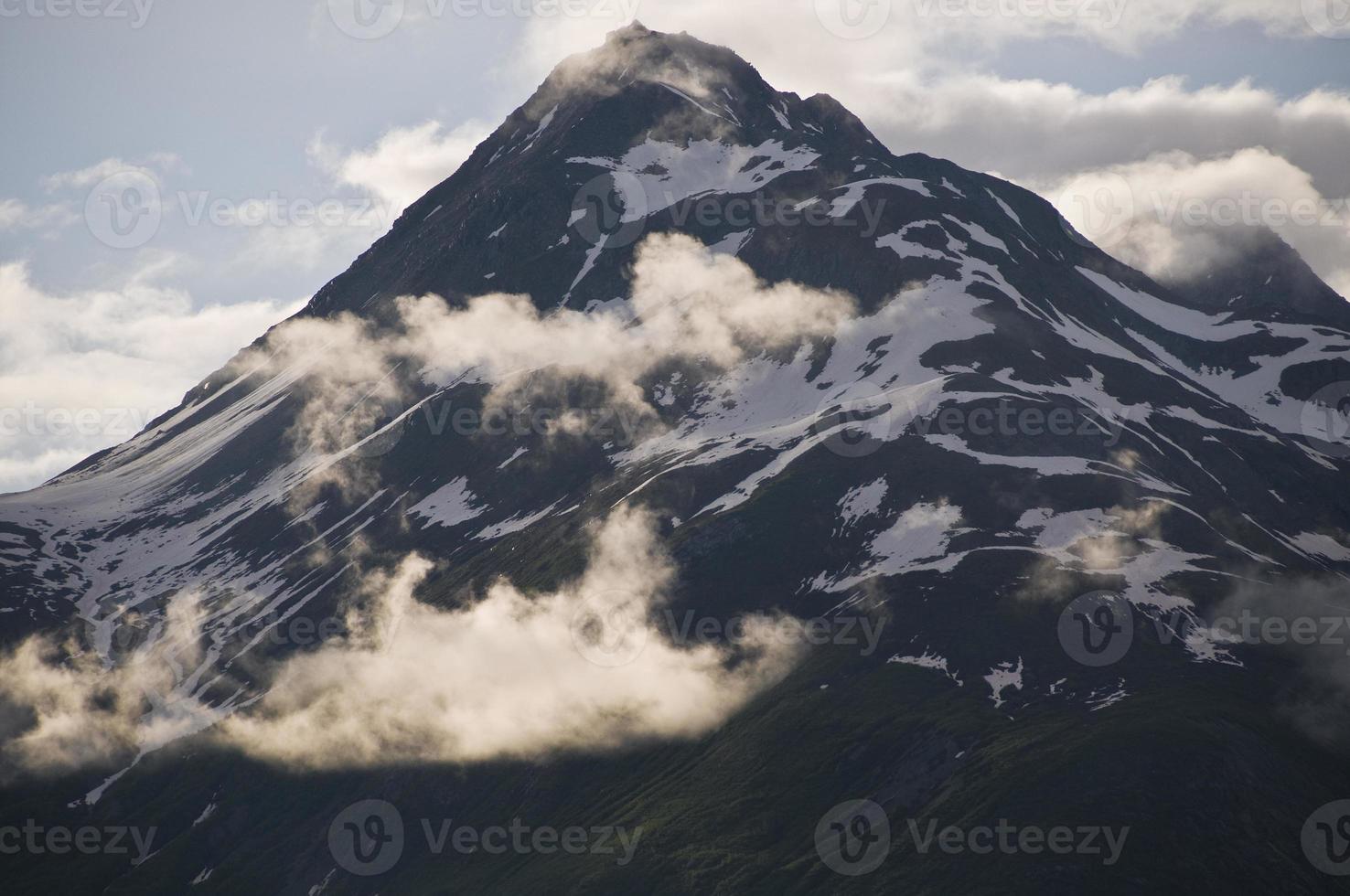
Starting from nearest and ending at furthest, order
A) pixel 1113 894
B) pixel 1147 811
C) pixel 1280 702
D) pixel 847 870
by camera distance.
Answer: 1. pixel 1113 894
2. pixel 1147 811
3. pixel 847 870
4. pixel 1280 702

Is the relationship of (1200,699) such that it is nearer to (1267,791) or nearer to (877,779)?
(1267,791)

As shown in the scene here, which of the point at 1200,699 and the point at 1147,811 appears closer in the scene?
the point at 1147,811

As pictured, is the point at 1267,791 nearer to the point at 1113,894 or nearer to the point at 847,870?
the point at 1113,894

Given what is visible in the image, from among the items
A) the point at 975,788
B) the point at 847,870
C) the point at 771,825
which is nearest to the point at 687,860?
the point at 771,825

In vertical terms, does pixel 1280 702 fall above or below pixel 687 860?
below

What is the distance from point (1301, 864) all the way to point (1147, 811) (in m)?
18.1

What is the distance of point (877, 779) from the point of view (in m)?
200

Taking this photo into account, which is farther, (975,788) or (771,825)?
(771,825)

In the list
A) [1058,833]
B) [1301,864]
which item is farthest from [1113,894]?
[1301,864]

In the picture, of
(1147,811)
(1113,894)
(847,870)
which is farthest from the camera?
(847,870)

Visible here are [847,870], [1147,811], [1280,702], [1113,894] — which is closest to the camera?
[1113,894]

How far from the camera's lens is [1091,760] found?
179 m

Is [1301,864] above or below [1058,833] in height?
below

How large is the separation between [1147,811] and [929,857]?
27.4 metres
